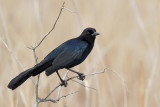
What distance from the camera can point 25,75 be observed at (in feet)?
7.42

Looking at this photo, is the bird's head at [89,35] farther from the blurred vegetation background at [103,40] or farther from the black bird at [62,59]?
the blurred vegetation background at [103,40]

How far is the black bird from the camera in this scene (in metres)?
2.26

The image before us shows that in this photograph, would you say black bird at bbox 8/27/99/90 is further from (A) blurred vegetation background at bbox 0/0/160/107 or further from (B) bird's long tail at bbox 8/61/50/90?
(A) blurred vegetation background at bbox 0/0/160/107

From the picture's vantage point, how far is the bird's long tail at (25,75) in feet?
7.16

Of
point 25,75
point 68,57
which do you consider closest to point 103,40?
point 68,57

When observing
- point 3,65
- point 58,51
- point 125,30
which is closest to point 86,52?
point 58,51

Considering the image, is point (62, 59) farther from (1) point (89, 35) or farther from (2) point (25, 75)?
(1) point (89, 35)

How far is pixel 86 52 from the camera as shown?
2.81 m

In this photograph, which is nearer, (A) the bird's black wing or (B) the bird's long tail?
(B) the bird's long tail

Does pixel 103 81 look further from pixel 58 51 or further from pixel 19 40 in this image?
pixel 58 51

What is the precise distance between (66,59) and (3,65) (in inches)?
54.1

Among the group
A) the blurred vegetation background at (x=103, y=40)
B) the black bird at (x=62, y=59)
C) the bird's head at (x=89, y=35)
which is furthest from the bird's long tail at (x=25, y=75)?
the blurred vegetation background at (x=103, y=40)

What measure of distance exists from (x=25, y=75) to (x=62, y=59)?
0.28m

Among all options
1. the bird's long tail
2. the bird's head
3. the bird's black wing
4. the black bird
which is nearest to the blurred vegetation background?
the bird's head
